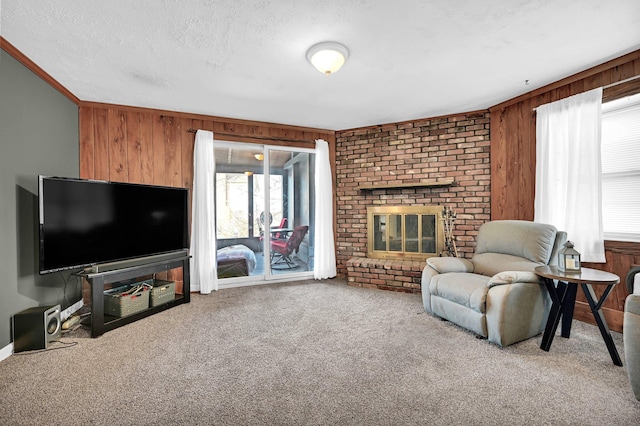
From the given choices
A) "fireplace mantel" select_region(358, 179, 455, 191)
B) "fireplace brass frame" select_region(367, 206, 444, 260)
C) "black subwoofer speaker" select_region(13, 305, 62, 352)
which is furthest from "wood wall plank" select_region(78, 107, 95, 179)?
"fireplace brass frame" select_region(367, 206, 444, 260)

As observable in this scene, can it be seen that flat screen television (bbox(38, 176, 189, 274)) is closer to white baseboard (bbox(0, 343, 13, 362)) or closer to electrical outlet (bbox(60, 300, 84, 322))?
white baseboard (bbox(0, 343, 13, 362))

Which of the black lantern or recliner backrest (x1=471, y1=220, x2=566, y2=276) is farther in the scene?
recliner backrest (x1=471, y1=220, x2=566, y2=276)

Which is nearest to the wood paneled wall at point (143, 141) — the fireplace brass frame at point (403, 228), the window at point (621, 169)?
the fireplace brass frame at point (403, 228)

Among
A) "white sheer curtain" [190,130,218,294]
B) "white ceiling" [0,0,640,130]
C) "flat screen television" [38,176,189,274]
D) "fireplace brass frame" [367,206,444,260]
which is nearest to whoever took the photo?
"white ceiling" [0,0,640,130]

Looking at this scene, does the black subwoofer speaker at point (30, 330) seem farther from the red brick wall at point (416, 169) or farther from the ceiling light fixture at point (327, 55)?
the red brick wall at point (416, 169)

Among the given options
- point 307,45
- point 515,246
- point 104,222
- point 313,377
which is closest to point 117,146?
point 104,222

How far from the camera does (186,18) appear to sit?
201cm

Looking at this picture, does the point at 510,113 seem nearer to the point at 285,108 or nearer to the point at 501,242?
the point at 501,242

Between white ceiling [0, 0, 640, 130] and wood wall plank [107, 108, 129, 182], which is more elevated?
white ceiling [0, 0, 640, 130]

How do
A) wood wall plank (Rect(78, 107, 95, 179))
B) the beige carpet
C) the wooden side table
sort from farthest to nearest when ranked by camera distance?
wood wall plank (Rect(78, 107, 95, 179)), the wooden side table, the beige carpet

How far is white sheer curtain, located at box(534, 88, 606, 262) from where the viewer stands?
2.77m

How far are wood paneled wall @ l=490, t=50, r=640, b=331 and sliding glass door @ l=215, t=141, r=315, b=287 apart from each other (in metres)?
2.65

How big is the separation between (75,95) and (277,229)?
296 centimetres

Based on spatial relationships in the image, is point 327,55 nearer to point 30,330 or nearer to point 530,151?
point 530,151
